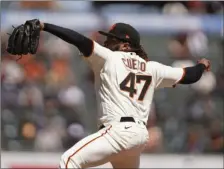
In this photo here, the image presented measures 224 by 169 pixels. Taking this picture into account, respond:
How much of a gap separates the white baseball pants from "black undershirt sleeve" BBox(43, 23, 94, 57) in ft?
2.05

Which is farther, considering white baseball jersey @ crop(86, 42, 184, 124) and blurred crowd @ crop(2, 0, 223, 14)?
blurred crowd @ crop(2, 0, 223, 14)

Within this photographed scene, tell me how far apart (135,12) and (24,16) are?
1827 mm

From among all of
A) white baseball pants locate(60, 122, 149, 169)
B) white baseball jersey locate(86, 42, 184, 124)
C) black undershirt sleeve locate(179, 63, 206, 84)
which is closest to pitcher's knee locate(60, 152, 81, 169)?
white baseball pants locate(60, 122, 149, 169)

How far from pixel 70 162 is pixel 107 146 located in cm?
30

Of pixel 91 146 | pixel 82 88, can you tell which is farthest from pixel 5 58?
pixel 91 146

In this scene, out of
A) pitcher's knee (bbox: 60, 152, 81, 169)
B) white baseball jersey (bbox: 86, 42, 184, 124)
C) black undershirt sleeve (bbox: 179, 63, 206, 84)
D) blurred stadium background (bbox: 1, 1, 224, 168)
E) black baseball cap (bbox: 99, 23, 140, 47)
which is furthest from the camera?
blurred stadium background (bbox: 1, 1, 224, 168)

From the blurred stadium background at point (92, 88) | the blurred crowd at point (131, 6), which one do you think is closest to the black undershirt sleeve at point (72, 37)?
the blurred stadium background at point (92, 88)

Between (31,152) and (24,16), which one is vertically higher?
(24,16)

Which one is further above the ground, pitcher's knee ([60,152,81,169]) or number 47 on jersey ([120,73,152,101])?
number 47 on jersey ([120,73,152,101])

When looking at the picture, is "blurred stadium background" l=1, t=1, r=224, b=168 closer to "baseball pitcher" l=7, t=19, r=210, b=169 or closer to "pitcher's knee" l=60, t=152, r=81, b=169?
"baseball pitcher" l=7, t=19, r=210, b=169

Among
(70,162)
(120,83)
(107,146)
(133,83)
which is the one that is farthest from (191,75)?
(70,162)

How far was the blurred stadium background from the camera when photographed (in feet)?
32.8

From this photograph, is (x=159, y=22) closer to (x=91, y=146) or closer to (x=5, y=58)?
(x=5, y=58)

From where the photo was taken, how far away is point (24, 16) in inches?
427
